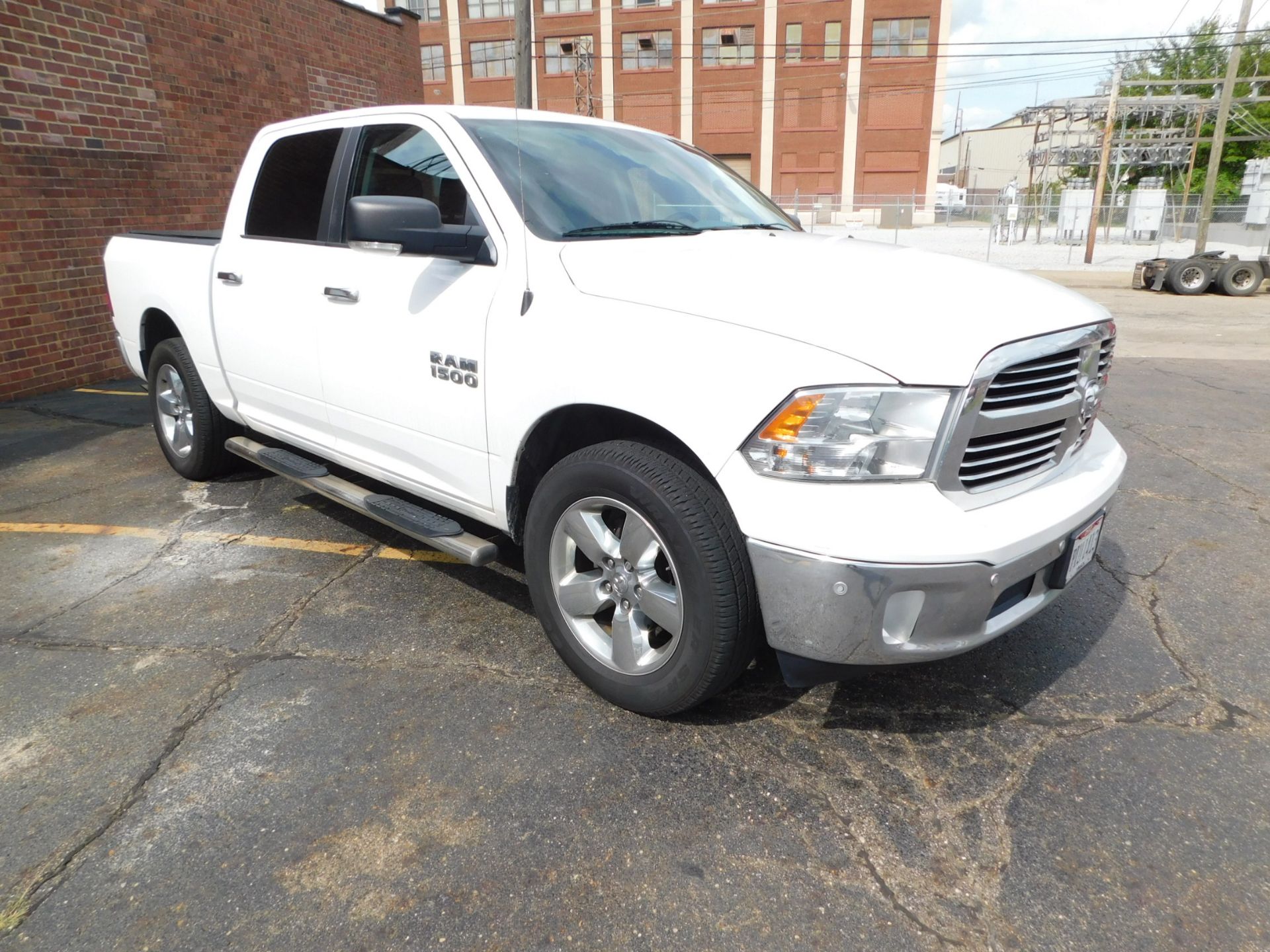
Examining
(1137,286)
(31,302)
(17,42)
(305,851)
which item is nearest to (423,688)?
(305,851)

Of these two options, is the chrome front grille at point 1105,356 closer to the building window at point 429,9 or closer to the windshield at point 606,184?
the windshield at point 606,184

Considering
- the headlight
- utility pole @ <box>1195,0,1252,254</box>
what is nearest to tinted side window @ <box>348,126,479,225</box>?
the headlight

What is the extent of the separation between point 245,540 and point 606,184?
2.64 m

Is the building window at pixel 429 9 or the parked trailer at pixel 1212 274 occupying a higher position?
the building window at pixel 429 9

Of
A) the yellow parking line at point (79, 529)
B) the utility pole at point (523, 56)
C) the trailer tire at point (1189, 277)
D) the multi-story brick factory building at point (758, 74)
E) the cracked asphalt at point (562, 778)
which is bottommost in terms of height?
the yellow parking line at point (79, 529)

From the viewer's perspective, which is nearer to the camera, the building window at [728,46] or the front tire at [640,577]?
the front tire at [640,577]

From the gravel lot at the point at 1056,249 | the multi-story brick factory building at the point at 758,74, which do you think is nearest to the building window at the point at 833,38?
the multi-story brick factory building at the point at 758,74

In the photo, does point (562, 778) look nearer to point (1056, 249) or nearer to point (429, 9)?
point (1056, 249)

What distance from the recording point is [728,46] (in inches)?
1971

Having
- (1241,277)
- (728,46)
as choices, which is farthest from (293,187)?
(728,46)

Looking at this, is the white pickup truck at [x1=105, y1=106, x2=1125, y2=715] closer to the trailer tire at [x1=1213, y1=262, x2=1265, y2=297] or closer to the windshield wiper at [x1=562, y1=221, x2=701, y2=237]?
the windshield wiper at [x1=562, y1=221, x2=701, y2=237]

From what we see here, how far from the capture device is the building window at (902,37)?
4775 cm

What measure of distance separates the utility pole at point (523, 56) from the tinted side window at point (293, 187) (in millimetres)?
10240

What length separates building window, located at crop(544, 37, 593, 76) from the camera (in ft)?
167
